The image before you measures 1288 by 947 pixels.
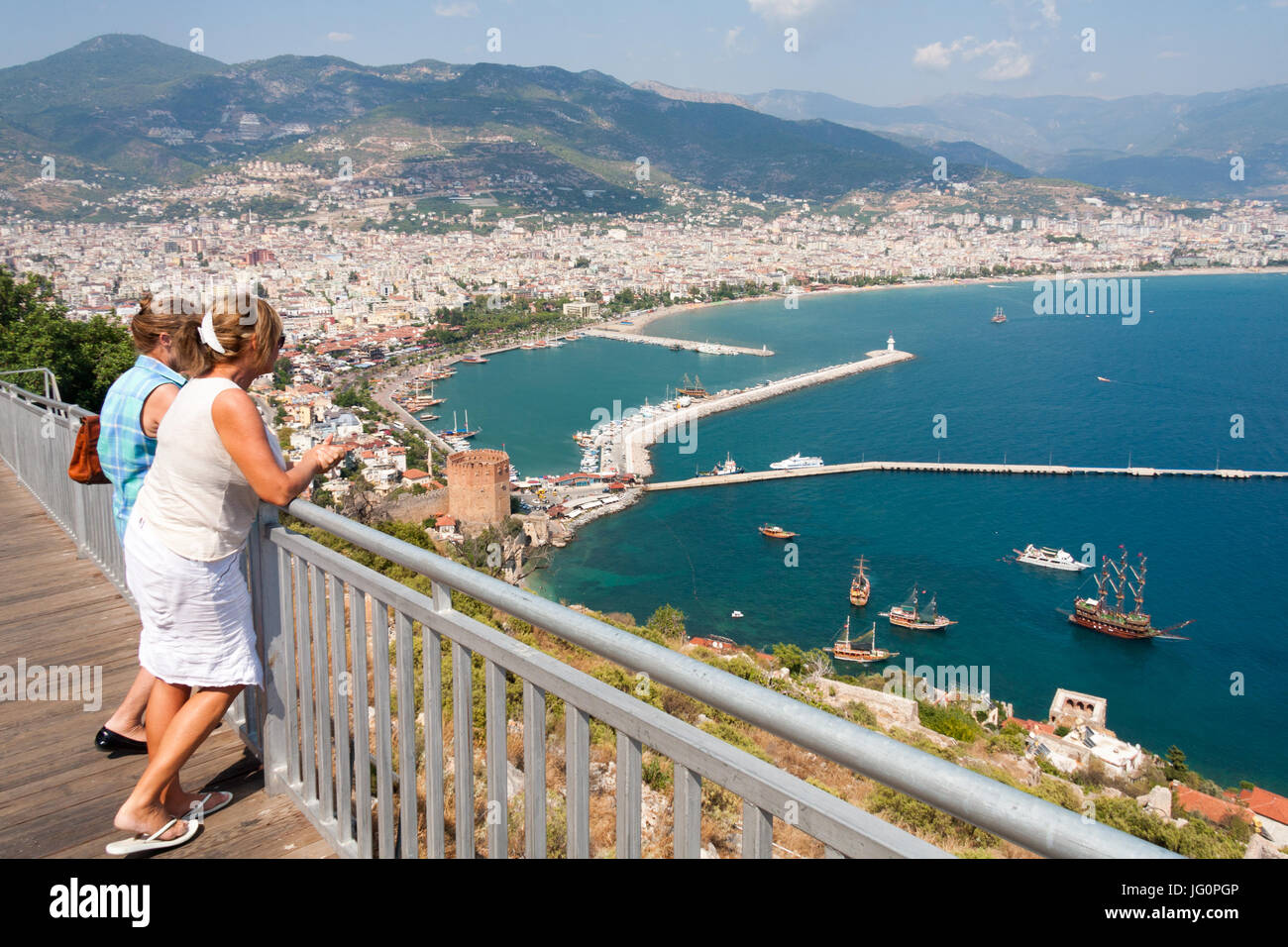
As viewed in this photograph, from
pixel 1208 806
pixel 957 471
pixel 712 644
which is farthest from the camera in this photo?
pixel 957 471

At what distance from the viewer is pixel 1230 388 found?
111 feet

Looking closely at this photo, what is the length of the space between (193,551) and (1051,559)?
20.5 m

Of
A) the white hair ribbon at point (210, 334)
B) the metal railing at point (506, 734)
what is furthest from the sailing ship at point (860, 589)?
the white hair ribbon at point (210, 334)

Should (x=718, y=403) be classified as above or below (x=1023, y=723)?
above

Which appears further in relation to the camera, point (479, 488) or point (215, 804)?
point (479, 488)

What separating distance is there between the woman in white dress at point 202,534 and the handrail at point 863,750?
0.50 metres

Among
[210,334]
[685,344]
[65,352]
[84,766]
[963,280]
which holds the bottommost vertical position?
[84,766]

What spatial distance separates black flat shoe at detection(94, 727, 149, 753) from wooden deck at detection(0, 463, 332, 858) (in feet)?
0.05

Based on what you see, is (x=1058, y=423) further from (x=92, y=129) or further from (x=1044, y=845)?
(x=92, y=129)

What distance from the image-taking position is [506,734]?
3.24 ft

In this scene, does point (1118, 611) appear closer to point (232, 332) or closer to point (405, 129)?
point (232, 332)

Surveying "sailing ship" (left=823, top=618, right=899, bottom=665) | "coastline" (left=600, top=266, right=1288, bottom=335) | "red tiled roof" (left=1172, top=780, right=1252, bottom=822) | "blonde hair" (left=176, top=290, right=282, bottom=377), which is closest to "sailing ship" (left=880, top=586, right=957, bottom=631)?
"sailing ship" (left=823, top=618, right=899, bottom=665)

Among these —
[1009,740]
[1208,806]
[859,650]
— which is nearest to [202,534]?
[1208,806]

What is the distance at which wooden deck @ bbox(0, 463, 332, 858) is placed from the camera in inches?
53.4
